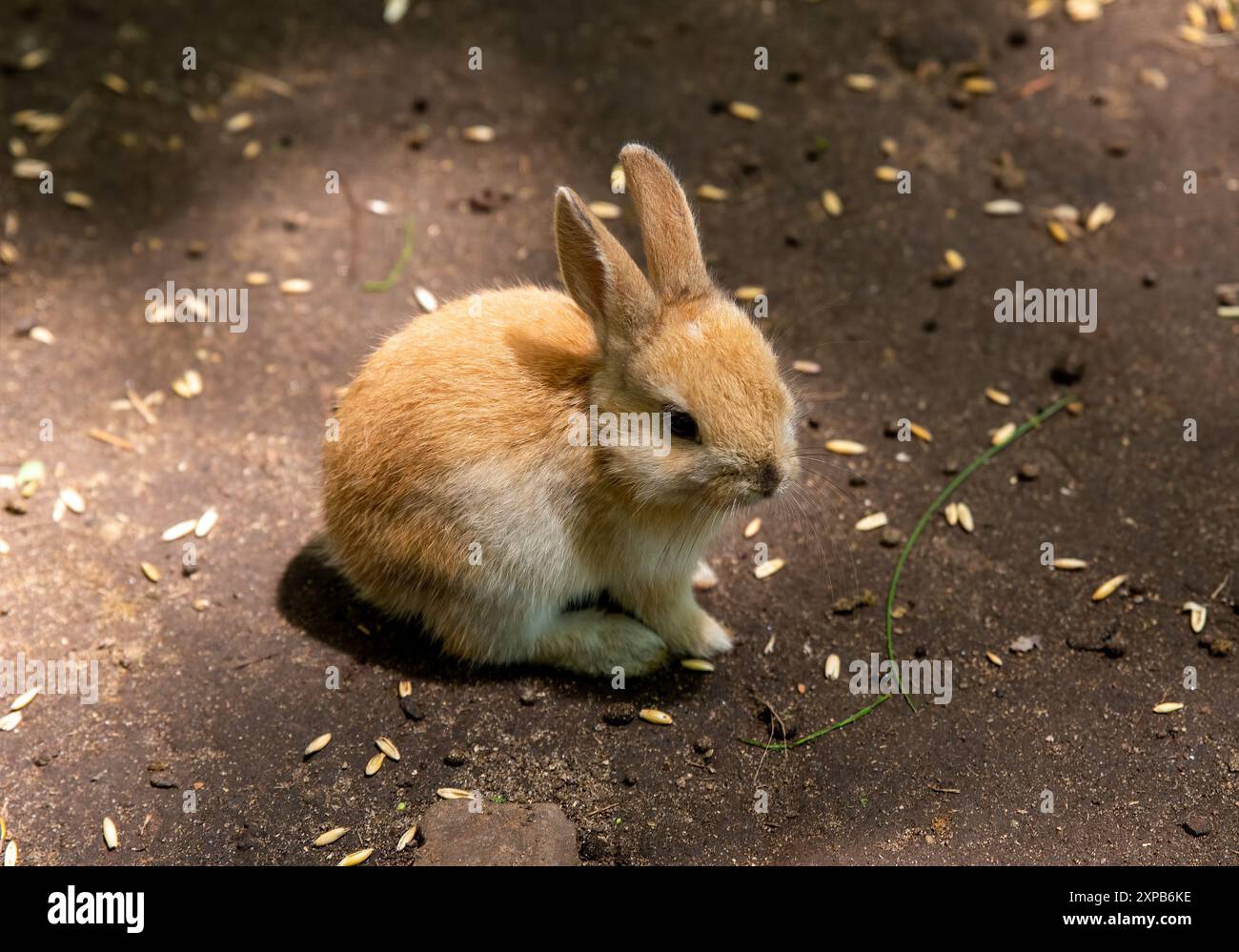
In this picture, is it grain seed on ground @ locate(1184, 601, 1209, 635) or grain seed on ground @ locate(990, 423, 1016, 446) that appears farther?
grain seed on ground @ locate(990, 423, 1016, 446)

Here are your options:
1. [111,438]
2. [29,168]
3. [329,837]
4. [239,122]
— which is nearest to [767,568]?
[329,837]

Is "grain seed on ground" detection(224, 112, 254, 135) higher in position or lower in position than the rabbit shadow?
A: higher

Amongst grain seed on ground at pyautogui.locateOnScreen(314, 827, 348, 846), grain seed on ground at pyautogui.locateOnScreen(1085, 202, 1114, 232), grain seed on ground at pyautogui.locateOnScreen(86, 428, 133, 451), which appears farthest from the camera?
grain seed on ground at pyautogui.locateOnScreen(1085, 202, 1114, 232)

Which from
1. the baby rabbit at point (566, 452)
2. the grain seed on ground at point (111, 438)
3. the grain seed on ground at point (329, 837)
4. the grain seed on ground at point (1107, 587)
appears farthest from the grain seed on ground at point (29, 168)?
the grain seed on ground at point (1107, 587)

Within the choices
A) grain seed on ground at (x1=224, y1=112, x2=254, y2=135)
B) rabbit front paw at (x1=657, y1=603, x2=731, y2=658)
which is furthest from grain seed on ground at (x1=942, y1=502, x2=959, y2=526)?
grain seed on ground at (x1=224, y1=112, x2=254, y2=135)

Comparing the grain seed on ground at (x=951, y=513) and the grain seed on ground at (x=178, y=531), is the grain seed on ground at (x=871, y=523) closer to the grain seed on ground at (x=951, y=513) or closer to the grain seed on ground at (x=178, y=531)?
the grain seed on ground at (x=951, y=513)

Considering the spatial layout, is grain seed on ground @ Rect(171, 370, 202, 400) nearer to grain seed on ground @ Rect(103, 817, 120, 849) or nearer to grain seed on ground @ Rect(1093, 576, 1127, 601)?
grain seed on ground @ Rect(103, 817, 120, 849)

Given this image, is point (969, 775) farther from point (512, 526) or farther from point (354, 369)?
point (354, 369)

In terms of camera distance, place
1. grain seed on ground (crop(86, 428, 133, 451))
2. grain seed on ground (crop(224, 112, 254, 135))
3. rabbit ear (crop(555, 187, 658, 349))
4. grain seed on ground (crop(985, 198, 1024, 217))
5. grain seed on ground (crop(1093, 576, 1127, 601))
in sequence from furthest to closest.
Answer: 1. grain seed on ground (crop(224, 112, 254, 135))
2. grain seed on ground (crop(985, 198, 1024, 217))
3. grain seed on ground (crop(86, 428, 133, 451))
4. grain seed on ground (crop(1093, 576, 1127, 601))
5. rabbit ear (crop(555, 187, 658, 349))
